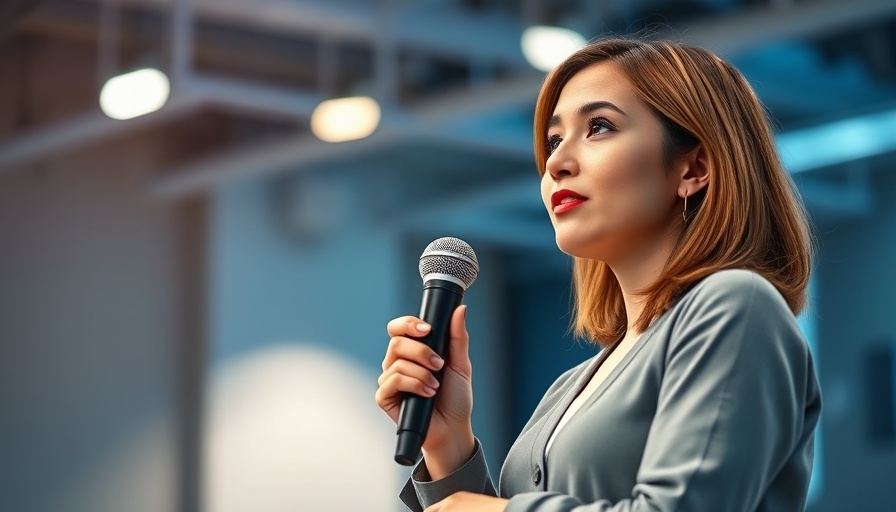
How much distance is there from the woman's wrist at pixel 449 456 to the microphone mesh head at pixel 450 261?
0.59 feet

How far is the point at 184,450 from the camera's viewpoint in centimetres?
714

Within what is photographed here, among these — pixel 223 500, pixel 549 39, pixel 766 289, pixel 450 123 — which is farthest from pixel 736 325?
pixel 223 500

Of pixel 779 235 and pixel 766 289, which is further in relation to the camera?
pixel 779 235

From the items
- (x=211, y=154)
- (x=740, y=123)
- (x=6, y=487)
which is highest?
(x=211, y=154)

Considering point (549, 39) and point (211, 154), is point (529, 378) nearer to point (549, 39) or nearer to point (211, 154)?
point (211, 154)

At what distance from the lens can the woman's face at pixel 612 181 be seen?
1.32m

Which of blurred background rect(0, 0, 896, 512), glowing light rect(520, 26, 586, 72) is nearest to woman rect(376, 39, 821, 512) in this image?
glowing light rect(520, 26, 586, 72)

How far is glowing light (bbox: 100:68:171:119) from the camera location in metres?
4.94

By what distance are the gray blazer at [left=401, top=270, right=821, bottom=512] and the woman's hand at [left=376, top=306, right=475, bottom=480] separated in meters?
0.14

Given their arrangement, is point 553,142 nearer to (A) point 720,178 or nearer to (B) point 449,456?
(A) point 720,178

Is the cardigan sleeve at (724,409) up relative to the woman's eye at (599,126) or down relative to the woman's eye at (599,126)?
down

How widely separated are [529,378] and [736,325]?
8195 mm

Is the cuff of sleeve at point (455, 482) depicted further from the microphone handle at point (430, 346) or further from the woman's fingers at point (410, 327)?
the woman's fingers at point (410, 327)

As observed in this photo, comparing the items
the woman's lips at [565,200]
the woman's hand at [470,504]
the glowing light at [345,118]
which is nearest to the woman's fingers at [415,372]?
the woman's hand at [470,504]
